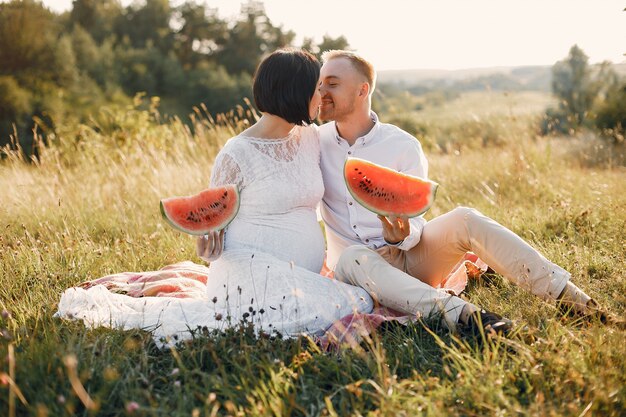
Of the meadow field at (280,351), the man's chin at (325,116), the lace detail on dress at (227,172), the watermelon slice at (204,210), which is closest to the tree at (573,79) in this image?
the meadow field at (280,351)

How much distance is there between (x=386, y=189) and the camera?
3.53 metres

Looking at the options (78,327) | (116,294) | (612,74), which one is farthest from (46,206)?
(612,74)

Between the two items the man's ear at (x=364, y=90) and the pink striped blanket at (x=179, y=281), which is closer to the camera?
the pink striped blanket at (x=179, y=281)

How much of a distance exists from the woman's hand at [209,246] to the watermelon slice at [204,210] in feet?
0.27

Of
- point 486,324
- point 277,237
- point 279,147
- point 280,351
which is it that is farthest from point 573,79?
point 280,351

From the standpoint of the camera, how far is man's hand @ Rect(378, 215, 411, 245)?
3559 millimetres

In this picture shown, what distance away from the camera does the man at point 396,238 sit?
3.41 meters

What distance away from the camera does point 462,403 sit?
2.43 meters

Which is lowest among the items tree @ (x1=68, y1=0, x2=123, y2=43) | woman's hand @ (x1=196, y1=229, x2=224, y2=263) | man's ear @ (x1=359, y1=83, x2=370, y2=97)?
woman's hand @ (x1=196, y1=229, x2=224, y2=263)

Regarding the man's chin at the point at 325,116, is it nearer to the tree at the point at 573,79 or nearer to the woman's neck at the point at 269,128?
the woman's neck at the point at 269,128

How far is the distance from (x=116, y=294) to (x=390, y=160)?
203cm

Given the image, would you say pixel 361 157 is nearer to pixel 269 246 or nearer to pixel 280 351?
pixel 269 246

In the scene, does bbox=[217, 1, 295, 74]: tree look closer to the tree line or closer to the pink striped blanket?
the tree line

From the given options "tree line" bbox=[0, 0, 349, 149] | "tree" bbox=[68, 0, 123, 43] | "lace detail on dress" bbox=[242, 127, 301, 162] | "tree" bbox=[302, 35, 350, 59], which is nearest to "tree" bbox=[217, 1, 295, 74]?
"tree line" bbox=[0, 0, 349, 149]
